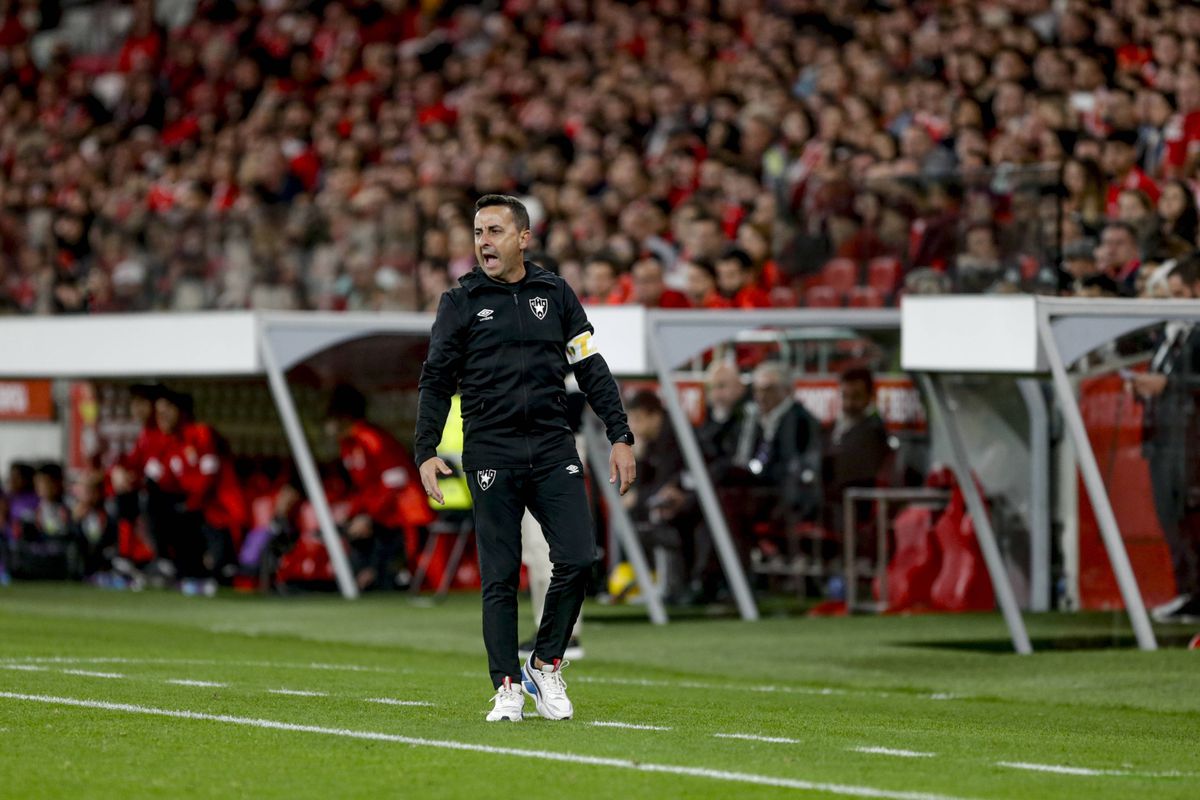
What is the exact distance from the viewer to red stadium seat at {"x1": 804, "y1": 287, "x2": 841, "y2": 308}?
16.9 metres

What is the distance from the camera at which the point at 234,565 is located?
20531 millimetres

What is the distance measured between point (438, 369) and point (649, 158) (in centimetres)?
1458

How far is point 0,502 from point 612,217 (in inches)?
272

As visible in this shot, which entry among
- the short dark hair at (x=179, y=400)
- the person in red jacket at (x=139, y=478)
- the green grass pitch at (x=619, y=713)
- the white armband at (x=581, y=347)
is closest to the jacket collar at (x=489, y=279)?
the white armband at (x=581, y=347)

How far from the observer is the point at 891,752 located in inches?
313

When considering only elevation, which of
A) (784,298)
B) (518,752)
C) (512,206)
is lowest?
(518,752)

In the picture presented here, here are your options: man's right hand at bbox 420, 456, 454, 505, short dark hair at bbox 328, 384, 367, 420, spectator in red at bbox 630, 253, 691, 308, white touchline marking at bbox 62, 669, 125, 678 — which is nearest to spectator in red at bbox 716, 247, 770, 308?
spectator in red at bbox 630, 253, 691, 308

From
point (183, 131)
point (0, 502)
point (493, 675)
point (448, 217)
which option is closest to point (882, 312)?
point (448, 217)

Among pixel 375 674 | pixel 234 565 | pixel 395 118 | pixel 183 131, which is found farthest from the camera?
pixel 183 131

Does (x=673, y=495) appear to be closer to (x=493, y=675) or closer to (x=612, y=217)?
(x=612, y=217)

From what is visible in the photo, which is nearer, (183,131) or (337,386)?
(337,386)

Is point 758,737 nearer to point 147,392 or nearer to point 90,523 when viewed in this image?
point 147,392

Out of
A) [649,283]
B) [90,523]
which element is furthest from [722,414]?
[90,523]

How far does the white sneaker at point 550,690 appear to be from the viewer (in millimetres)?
8742
